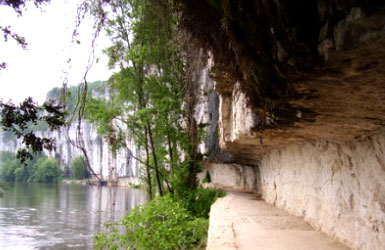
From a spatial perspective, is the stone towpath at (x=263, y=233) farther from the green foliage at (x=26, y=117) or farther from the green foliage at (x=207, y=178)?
the green foliage at (x=207, y=178)

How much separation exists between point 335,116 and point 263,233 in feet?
6.70

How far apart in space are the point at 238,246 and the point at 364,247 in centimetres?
115

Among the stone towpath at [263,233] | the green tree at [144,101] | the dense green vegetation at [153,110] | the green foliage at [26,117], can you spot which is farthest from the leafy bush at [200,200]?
the green foliage at [26,117]

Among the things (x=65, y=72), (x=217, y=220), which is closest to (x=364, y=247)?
(x=217, y=220)

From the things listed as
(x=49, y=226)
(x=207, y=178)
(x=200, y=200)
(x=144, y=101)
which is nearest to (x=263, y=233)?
(x=200, y=200)

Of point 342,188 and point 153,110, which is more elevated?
point 153,110

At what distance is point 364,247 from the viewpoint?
2.97 m

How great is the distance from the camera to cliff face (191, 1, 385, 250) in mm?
1441

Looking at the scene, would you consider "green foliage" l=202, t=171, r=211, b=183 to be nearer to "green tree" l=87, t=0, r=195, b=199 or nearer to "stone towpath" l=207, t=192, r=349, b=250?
"green tree" l=87, t=0, r=195, b=199

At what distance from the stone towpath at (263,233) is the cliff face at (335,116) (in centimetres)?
19

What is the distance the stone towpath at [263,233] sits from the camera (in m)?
3.46

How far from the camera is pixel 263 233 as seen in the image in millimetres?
4105

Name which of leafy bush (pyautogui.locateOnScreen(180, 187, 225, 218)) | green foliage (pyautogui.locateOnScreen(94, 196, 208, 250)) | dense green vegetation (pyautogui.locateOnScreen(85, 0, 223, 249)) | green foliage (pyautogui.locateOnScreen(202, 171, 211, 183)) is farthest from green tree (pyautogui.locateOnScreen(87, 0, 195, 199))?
green foliage (pyautogui.locateOnScreen(202, 171, 211, 183))

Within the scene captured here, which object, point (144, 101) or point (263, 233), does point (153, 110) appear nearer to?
point (144, 101)
